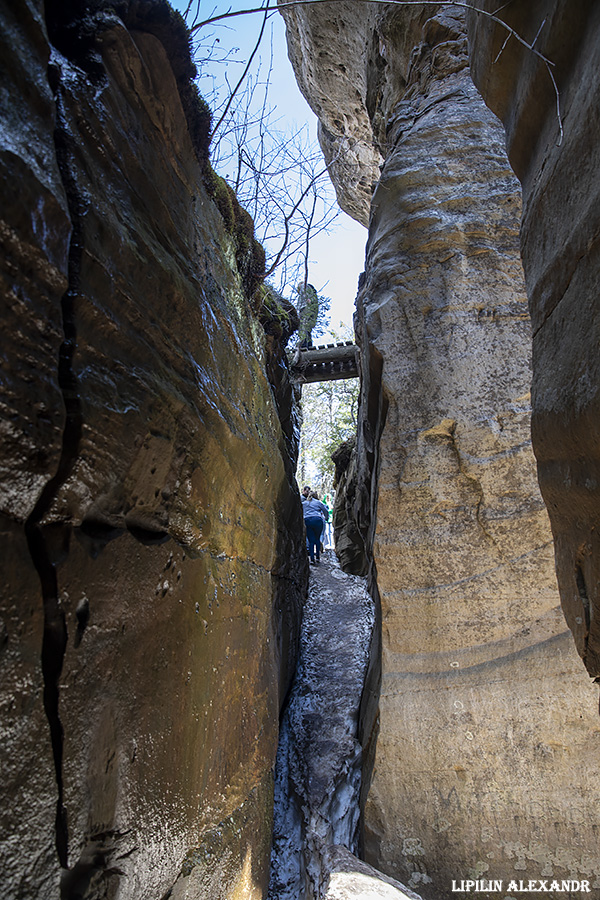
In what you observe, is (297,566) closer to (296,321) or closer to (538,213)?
(296,321)

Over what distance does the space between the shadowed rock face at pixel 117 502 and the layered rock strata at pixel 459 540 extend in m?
1.59

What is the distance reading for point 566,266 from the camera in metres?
2.16

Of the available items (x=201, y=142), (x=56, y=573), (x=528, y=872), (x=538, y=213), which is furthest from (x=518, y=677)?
(x=201, y=142)

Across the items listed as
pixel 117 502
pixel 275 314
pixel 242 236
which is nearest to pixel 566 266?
pixel 117 502

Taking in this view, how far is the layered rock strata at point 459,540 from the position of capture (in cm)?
455

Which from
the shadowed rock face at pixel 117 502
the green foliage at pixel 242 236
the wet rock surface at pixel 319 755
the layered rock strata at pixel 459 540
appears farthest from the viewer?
the green foliage at pixel 242 236

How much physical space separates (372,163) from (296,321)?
6.43 m

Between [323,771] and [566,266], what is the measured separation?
17.0ft

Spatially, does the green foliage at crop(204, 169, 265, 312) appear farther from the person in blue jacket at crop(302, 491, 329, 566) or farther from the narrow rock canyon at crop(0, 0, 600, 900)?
the person in blue jacket at crop(302, 491, 329, 566)

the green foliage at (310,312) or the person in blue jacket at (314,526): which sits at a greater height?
the green foliage at (310,312)

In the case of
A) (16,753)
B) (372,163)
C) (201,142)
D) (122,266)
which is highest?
(372,163)

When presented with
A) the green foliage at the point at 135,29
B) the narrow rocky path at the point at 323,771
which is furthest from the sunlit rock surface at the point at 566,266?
the narrow rocky path at the point at 323,771

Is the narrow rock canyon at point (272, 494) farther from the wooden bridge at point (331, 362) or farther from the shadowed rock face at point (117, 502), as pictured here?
the wooden bridge at point (331, 362)

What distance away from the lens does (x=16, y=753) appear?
1706 mm
